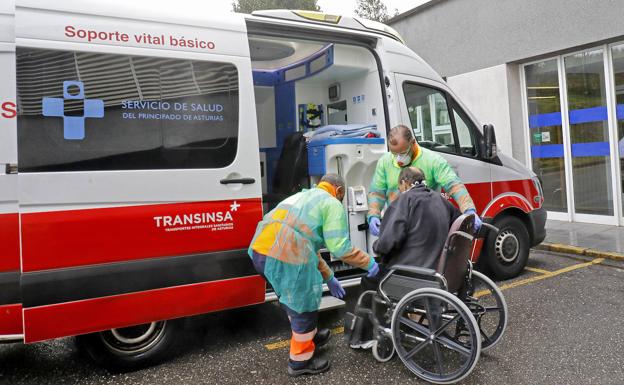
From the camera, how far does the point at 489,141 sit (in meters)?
4.79

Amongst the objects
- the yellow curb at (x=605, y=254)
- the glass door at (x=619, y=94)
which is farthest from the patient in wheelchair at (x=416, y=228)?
the glass door at (x=619, y=94)

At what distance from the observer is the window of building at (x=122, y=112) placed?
282cm

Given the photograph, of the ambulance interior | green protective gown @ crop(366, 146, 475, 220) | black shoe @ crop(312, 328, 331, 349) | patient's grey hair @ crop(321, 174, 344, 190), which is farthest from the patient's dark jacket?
the ambulance interior

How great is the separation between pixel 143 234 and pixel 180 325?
79 centimetres

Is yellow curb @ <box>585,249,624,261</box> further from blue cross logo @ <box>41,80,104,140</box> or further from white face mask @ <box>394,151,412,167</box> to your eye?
blue cross logo @ <box>41,80,104,140</box>

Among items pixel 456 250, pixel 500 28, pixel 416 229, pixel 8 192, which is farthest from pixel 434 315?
pixel 500 28

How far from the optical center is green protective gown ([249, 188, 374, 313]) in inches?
119

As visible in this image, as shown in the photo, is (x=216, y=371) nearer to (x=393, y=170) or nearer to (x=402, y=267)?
(x=402, y=267)

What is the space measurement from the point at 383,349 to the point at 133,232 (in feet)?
5.92

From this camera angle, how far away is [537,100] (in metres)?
8.76

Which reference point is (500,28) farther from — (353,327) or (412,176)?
(353,327)

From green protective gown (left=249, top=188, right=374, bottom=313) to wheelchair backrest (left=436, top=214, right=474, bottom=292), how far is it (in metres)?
0.48

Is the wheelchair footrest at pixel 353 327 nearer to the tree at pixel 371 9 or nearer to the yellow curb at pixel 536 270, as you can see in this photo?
the yellow curb at pixel 536 270

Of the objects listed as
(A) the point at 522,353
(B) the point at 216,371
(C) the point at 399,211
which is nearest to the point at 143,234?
(B) the point at 216,371
